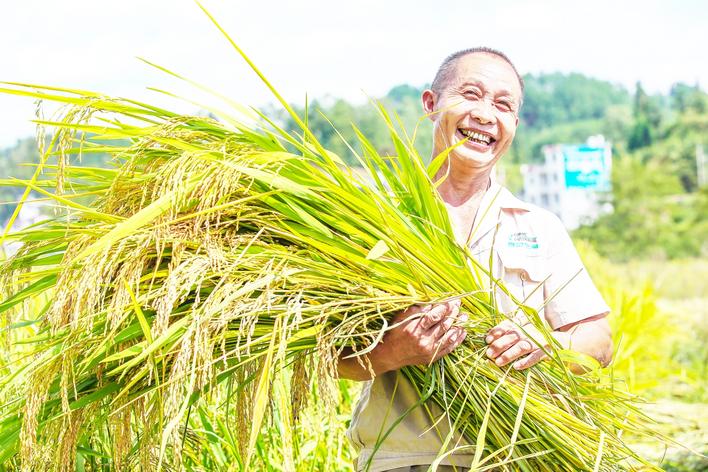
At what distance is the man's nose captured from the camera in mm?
2562

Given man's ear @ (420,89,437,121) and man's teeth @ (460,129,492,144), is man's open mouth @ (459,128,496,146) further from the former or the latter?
man's ear @ (420,89,437,121)

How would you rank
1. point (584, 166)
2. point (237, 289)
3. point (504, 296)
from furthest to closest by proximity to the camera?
1. point (584, 166)
2. point (504, 296)
3. point (237, 289)

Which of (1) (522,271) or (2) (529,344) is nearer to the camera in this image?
(2) (529,344)

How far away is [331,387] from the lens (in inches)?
74.7

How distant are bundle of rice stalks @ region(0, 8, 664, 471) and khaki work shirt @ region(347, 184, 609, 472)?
0.40 ft

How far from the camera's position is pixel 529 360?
2215 millimetres

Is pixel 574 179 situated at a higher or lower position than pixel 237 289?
lower

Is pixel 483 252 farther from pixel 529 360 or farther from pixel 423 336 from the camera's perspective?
pixel 423 336

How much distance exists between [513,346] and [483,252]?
0.46m

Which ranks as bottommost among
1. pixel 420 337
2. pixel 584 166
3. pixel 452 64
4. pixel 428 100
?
pixel 584 166

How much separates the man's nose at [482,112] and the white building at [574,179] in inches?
410

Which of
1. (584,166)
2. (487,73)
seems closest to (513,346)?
(487,73)

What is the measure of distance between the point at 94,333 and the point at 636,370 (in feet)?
24.2

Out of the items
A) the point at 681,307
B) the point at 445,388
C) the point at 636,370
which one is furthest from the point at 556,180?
the point at 445,388
